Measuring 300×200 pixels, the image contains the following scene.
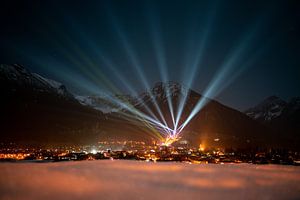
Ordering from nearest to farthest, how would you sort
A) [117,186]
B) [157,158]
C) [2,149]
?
[117,186]
[2,149]
[157,158]

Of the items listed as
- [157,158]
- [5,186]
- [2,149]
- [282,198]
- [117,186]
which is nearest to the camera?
[282,198]

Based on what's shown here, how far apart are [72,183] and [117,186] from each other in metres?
9.50

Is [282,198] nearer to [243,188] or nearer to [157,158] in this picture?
[243,188]

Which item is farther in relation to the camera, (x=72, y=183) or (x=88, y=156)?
(x=88, y=156)

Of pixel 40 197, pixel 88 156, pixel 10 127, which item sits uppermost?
pixel 10 127

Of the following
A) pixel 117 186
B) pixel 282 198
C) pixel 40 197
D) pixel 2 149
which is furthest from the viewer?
pixel 2 149

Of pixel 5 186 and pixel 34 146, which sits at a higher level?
pixel 34 146

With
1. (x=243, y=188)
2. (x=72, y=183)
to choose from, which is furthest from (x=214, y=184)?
(x=72, y=183)

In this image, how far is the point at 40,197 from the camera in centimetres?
5394

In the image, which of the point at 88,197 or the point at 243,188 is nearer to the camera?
the point at 88,197

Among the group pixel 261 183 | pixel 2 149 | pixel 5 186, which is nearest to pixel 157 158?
pixel 2 149

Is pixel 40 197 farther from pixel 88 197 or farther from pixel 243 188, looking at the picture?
pixel 243 188

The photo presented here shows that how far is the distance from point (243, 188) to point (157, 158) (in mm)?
103654

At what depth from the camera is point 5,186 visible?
6644 centimetres
